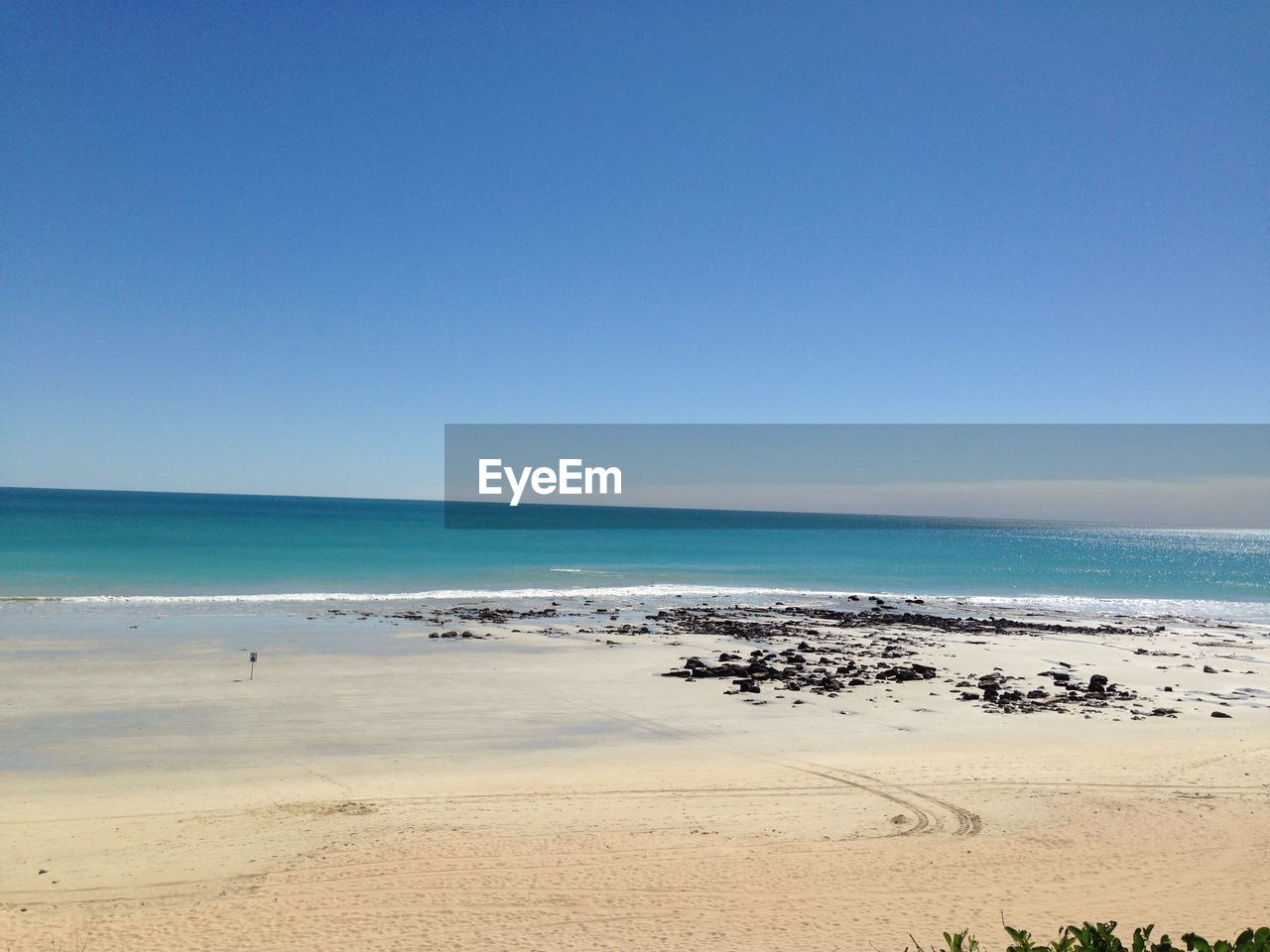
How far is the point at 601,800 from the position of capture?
1021cm

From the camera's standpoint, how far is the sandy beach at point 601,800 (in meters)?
7.06

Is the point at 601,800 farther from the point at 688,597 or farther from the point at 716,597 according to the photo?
the point at 716,597

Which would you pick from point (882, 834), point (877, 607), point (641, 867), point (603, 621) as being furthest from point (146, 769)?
point (877, 607)

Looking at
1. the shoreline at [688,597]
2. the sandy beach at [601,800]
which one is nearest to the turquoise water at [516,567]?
the shoreline at [688,597]

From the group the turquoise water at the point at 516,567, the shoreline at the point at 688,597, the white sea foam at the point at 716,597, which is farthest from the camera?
the turquoise water at the point at 516,567

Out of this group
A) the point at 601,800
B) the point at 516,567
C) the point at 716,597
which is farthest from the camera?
the point at 516,567

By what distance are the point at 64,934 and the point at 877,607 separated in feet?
106

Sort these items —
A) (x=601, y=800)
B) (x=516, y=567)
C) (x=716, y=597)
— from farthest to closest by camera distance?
(x=516, y=567), (x=716, y=597), (x=601, y=800)

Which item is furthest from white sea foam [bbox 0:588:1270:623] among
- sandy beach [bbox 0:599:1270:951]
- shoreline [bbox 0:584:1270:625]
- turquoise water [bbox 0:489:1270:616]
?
sandy beach [bbox 0:599:1270:951]

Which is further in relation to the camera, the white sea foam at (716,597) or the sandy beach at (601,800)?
the white sea foam at (716,597)

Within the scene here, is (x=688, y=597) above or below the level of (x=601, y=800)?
below

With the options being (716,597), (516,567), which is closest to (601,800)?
(716,597)

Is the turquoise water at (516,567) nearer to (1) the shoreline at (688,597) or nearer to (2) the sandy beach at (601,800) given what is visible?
(1) the shoreline at (688,597)

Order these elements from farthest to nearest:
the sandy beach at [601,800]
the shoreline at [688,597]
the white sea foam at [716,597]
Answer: the white sea foam at [716,597]
the shoreline at [688,597]
the sandy beach at [601,800]
